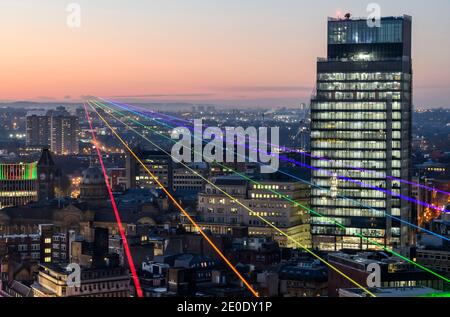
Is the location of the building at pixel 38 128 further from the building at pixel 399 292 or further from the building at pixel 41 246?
the building at pixel 399 292

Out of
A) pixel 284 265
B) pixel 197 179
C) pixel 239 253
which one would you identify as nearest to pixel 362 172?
pixel 239 253

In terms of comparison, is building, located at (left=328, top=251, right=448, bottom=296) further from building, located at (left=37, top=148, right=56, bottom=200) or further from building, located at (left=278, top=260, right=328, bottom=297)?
building, located at (left=37, top=148, right=56, bottom=200)

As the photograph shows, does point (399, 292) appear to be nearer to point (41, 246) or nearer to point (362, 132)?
point (41, 246)

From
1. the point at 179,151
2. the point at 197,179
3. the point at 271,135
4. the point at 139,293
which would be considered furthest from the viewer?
the point at 271,135

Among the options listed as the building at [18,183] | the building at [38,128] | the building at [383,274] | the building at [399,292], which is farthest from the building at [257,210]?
the building at [38,128]

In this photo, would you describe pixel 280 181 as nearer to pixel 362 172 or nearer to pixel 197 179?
pixel 362 172

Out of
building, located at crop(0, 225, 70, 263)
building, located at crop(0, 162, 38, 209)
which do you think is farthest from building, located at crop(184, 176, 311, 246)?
building, located at crop(0, 162, 38, 209)
